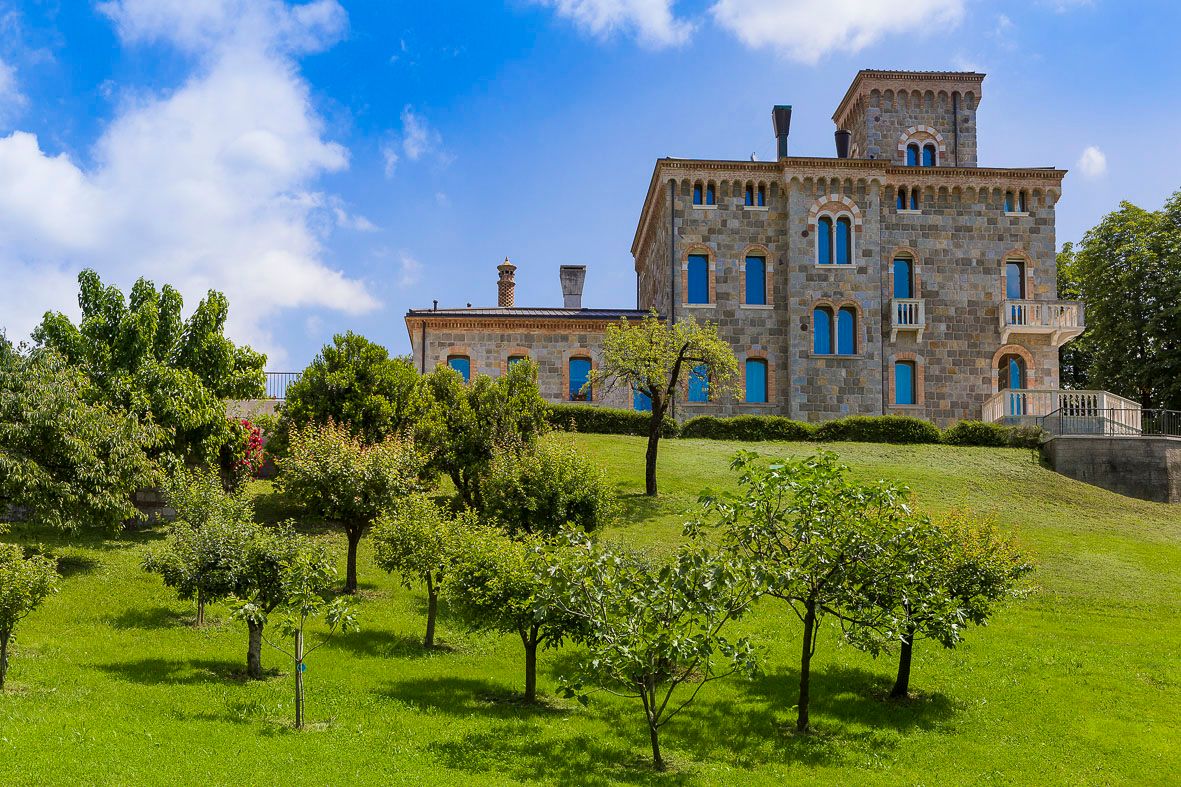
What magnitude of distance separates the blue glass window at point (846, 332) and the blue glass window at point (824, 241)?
2.21 metres

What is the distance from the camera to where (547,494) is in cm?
2328

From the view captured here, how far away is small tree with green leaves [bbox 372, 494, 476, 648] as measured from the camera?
1914 cm

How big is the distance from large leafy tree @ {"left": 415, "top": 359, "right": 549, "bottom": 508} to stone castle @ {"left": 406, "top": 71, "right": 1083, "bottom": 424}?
1121 cm

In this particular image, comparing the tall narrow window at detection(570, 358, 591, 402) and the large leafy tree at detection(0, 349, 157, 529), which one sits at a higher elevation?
the tall narrow window at detection(570, 358, 591, 402)

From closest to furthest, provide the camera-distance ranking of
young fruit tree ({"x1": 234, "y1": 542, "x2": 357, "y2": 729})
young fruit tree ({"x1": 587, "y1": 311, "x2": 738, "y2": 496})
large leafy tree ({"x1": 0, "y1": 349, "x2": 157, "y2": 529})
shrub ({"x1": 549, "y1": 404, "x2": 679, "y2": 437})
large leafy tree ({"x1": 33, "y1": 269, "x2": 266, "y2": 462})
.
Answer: young fruit tree ({"x1": 234, "y1": 542, "x2": 357, "y2": 729})
large leafy tree ({"x1": 0, "y1": 349, "x2": 157, "y2": 529})
large leafy tree ({"x1": 33, "y1": 269, "x2": 266, "y2": 462})
young fruit tree ({"x1": 587, "y1": 311, "x2": 738, "y2": 496})
shrub ({"x1": 549, "y1": 404, "x2": 679, "y2": 437})

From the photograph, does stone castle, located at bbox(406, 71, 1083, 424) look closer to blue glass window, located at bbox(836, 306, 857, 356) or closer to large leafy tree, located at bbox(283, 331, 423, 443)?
blue glass window, located at bbox(836, 306, 857, 356)

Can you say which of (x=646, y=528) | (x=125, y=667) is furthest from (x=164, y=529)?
(x=646, y=528)

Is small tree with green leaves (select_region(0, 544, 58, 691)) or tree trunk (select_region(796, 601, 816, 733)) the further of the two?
tree trunk (select_region(796, 601, 816, 733))

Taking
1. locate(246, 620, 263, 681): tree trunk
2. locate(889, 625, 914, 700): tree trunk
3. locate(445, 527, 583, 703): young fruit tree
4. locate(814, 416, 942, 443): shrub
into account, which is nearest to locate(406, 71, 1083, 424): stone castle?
locate(814, 416, 942, 443): shrub

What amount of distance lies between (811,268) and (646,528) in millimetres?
18605

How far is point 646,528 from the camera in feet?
90.0

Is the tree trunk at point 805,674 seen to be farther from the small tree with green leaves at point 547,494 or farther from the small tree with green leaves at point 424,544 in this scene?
the small tree with green leaves at point 547,494

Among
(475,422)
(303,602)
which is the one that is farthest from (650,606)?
(475,422)

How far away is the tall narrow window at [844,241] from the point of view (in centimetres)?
4219
